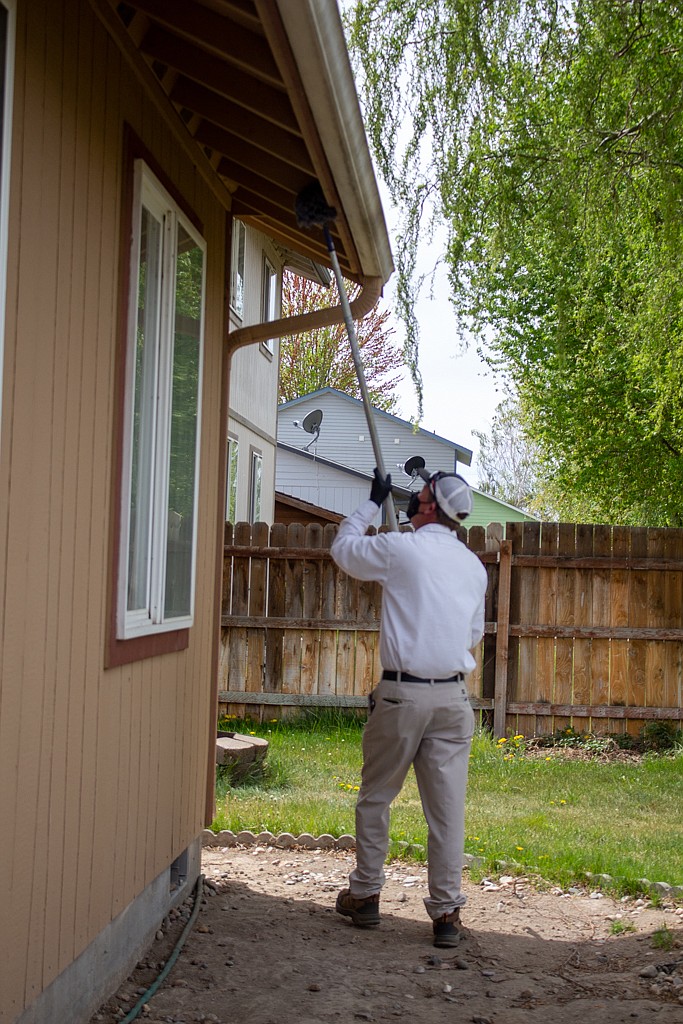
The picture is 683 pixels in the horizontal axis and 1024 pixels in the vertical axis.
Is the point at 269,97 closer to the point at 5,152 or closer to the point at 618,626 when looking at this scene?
the point at 5,152

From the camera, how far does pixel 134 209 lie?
157 inches

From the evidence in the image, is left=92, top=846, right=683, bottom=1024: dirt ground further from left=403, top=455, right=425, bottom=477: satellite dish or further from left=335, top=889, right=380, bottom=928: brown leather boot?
left=403, top=455, right=425, bottom=477: satellite dish

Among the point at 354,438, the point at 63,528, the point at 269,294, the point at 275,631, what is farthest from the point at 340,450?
the point at 63,528

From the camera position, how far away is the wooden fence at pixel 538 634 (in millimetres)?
10266

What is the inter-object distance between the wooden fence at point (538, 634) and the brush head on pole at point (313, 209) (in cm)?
583

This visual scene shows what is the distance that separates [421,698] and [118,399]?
202 cm

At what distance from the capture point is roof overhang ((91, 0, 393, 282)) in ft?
10.6

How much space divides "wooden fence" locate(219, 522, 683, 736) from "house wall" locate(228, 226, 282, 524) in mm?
5164

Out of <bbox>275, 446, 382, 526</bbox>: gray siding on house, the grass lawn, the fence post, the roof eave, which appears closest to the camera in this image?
the roof eave

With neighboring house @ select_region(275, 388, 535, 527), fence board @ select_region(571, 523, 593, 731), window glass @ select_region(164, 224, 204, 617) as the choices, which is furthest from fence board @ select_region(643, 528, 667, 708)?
neighboring house @ select_region(275, 388, 535, 527)

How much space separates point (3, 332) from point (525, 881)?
4.51 meters

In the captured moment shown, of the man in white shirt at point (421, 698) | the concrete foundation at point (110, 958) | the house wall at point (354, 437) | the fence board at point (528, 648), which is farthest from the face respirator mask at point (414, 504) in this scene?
the house wall at point (354, 437)

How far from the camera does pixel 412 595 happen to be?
5086 millimetres

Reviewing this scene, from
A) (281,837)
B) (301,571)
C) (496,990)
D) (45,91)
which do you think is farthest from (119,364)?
(301,571)
